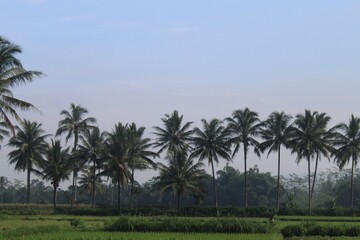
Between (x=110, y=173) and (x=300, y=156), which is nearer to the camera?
(x=110, y=173)

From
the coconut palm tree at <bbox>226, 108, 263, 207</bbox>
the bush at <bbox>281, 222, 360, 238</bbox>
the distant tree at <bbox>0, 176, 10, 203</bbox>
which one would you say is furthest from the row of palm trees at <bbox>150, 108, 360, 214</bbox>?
the distant tree at <bbox>0, 176, 10, 203</bbox>

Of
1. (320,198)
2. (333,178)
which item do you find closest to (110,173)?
(320,198)

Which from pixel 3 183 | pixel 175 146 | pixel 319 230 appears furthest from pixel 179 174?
pixel 3 183

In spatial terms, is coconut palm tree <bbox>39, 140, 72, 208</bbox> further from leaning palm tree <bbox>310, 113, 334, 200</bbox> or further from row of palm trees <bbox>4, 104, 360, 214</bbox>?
leaning palm tree <bbox>310, 113, 334, 200</bbox>

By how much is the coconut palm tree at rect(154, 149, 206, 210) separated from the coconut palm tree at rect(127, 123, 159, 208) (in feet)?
5.51

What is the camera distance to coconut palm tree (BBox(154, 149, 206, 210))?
5809 centimetres

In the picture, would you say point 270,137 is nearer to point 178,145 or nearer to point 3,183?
point 178,145

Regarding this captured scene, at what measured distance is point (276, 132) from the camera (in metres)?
60.5

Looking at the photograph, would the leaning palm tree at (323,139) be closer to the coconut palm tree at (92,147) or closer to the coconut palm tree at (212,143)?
the coconut palm tree at (212,143)

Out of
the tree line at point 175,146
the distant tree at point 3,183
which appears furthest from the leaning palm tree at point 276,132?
the distant tree at point 3,183

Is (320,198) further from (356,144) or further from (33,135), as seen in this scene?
(33,135)

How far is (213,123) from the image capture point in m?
61.8

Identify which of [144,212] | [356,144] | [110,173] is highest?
[356,144]

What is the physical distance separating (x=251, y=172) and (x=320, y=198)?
63.7 feet
